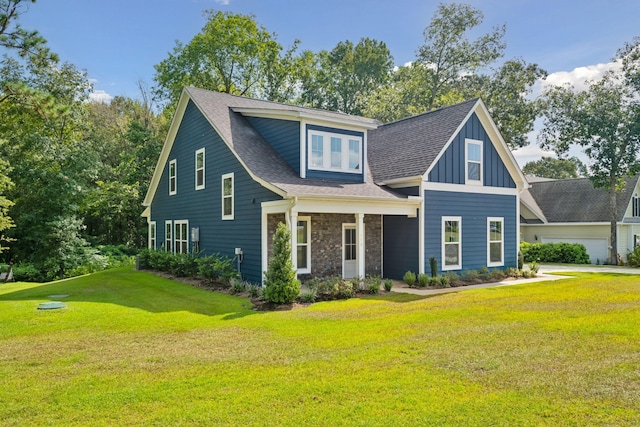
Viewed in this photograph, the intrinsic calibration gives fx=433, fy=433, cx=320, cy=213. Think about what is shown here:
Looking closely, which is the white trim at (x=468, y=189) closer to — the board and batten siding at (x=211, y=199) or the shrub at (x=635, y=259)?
the board and batten siding at (x=211, y=199)

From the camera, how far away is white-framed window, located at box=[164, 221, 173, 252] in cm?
1982

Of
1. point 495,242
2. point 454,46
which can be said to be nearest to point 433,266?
point 495,242

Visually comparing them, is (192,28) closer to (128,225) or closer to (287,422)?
(128,225)

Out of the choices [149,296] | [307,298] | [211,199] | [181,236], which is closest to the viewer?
[307,298]

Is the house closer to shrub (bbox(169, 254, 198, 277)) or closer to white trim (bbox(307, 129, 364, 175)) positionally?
white trim (bbox(307, 129, 364, 175))

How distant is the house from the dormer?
35 mm

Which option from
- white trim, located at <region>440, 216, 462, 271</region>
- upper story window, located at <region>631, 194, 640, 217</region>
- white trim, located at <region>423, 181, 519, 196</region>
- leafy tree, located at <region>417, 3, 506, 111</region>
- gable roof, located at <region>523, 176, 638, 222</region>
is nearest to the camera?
white trim, located at <region>423, 181, 519, 196</region>

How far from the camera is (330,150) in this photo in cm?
1456

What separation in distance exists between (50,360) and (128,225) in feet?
87.0

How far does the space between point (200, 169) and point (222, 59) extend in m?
18.1

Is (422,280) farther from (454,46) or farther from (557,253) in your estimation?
(454,46)

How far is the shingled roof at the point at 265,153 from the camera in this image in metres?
12.9

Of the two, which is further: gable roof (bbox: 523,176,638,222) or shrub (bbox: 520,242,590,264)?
gable roof (bbox: 523,176,638,222)

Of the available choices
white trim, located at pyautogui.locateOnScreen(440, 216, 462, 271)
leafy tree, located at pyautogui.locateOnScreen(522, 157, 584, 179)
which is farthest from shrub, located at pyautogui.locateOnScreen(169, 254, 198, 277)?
leafy tree, located at pyautogui.locateOnScreen(522, 157, 584, 179)
